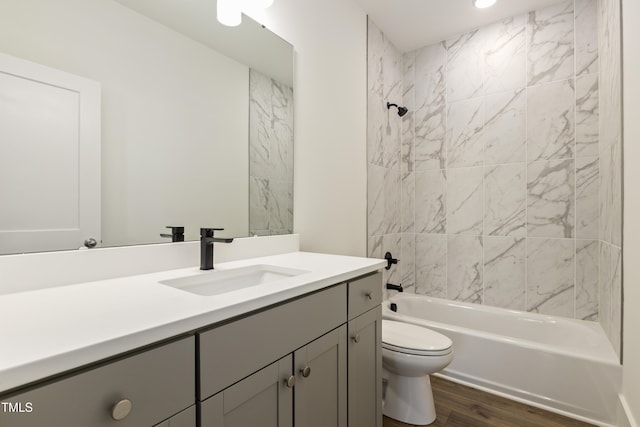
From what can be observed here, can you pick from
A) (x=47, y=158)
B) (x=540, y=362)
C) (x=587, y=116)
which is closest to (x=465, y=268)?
(x=540, y=362)

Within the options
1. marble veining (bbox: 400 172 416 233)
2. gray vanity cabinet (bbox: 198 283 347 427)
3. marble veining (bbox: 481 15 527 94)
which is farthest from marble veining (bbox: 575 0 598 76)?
gray vanity cabinet (bbox: 198 283 347 427)

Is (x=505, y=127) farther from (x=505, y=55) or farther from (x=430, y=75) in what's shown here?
(x=430, y=75)

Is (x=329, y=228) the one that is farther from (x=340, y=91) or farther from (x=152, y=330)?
(x=152, y=330)

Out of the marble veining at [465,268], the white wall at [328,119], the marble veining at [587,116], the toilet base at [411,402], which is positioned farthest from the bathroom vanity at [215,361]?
the marble veining at [587,116]

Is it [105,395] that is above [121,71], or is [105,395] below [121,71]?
below

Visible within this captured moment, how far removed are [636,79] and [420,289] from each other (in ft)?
6.58

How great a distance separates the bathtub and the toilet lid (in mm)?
338

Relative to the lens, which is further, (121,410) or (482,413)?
(482,413)

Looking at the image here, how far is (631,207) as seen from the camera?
1388 mm

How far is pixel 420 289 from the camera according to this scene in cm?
282

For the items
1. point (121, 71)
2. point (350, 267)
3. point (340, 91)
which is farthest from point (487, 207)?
point (121, 71)

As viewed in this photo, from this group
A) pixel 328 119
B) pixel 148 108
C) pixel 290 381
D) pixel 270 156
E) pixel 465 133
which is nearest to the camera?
pixel 290 381

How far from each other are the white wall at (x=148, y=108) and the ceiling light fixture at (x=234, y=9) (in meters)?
0.16

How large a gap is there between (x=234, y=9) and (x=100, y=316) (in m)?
1.36
